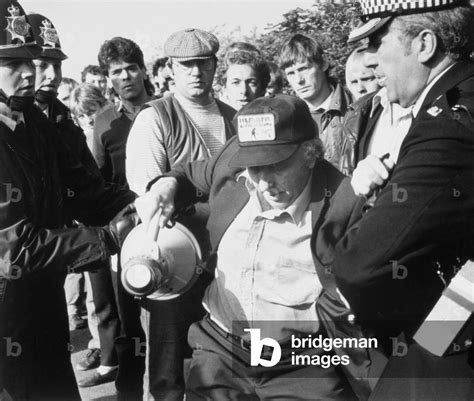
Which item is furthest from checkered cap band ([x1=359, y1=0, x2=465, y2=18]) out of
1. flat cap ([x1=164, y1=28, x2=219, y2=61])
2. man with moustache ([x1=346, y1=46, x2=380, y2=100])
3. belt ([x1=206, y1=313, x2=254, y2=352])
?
man with moustache ([x1=346, y1=46, x2=380, y2=100])

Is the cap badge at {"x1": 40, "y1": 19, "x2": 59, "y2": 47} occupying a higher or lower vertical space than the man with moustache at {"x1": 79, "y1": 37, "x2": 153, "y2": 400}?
higher

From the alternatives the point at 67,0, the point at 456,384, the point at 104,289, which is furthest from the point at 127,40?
Result: the point at 456,384

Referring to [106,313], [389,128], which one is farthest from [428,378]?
[106,313]

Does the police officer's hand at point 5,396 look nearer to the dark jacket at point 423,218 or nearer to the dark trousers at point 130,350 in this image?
the dark trousers at point 130,350

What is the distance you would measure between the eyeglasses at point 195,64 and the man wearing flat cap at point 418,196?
1.46 m

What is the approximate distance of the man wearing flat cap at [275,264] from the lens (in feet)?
8.27

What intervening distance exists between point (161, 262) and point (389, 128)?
81cm

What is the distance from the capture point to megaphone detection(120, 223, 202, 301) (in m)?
→ 2.64

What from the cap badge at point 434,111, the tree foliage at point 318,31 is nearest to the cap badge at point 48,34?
the tree foliage at point 318,31

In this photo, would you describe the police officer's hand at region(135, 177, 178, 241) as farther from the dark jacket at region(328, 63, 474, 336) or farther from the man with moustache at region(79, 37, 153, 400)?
the man with moustache at region(79, 37, 153, 400)

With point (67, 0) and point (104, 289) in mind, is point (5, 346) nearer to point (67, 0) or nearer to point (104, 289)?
point (67, 0)

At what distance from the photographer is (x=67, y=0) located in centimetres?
316

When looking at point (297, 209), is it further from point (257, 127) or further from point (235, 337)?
point (235, 337)

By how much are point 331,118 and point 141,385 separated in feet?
4.74
